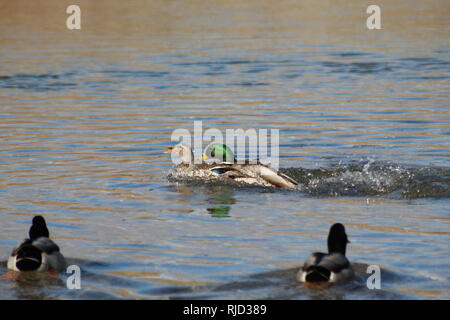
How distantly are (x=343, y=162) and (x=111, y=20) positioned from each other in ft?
97.2

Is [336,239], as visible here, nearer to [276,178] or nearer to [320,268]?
[320,268]

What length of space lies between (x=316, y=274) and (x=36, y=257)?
2.70 m

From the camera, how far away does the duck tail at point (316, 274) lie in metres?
9.10

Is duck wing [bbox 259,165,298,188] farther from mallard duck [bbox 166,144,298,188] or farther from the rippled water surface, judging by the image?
the rippled water surface

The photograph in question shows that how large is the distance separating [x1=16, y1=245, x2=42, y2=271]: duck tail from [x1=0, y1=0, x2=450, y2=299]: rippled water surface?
0.41 ft

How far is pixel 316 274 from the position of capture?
9125 millimetres

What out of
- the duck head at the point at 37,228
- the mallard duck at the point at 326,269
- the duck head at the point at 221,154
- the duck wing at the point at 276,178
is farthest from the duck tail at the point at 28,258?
the duck head at the point at 221,154

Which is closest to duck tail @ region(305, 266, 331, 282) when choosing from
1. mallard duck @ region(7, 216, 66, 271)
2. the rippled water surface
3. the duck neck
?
the rippled water surface

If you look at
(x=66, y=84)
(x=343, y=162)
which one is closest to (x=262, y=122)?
(x=343, y=162)

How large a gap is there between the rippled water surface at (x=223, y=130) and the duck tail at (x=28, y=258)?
124 millimetres

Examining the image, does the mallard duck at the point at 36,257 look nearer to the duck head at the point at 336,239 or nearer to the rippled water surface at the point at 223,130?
the rippled water surface at the point at 223,130

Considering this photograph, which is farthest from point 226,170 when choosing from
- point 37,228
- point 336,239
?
point 336,239
